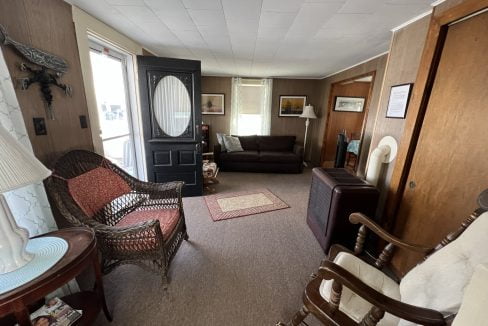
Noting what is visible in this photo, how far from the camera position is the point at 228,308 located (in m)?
1.43

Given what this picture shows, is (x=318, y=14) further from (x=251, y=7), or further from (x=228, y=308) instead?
(x=228, y=308)

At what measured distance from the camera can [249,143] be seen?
502 centimetres

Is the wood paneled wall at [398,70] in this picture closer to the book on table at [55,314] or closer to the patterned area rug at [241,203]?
the patterned area rug at [241,203]

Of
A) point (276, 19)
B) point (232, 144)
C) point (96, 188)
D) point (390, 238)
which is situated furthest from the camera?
point (232, 144)

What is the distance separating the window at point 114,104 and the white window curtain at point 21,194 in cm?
101

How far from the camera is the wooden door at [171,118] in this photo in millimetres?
2764

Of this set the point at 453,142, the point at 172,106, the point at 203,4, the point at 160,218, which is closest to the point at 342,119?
the point at 453,142

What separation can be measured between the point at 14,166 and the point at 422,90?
2.57 m

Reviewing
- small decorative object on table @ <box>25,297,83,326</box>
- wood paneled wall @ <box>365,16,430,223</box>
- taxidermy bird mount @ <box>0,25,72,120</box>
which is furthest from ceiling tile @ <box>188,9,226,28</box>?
small decorative object on table @ <box>25,297,83,326</box>

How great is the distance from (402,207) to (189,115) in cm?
282

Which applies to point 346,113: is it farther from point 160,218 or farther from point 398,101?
point 160,218

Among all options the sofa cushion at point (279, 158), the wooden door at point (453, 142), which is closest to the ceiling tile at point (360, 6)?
the wooden door at point (453, 142)

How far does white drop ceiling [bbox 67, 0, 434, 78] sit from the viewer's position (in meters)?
1.64

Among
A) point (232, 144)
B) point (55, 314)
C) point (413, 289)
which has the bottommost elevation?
point (55, 314)
